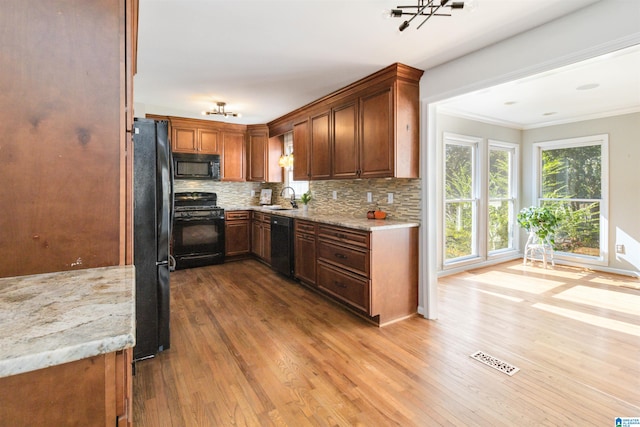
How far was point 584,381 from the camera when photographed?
6.61ft

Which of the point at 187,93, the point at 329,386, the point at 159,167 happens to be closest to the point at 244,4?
the point at 159,167

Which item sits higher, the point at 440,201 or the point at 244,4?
the point at 244,4

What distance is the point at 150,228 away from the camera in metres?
2.25

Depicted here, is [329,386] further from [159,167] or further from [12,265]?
[159,167]

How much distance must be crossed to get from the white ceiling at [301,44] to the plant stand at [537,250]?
228 cm

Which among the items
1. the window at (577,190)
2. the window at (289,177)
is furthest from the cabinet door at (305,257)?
the window at (577,190)

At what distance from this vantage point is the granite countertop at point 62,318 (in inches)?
22.6

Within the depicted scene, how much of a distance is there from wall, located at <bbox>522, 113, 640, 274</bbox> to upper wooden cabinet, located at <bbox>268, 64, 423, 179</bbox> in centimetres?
370

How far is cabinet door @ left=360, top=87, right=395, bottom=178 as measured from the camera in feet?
9.79

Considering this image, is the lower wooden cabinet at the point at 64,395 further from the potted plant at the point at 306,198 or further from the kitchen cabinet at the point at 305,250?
the potted plant at the point at 306,198

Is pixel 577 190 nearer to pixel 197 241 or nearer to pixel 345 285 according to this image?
pixel 345 285

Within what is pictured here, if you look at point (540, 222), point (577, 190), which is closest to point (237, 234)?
point (540, 222)

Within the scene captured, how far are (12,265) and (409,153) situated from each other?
288cm

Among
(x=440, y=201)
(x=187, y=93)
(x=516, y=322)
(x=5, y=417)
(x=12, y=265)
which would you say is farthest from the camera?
(x=440, y=201)
